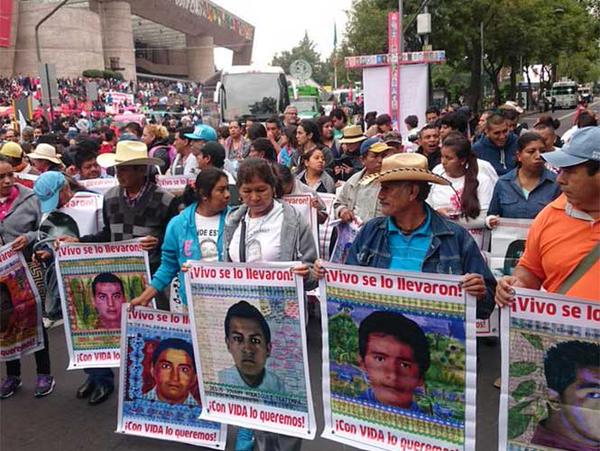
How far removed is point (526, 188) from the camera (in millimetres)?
4605

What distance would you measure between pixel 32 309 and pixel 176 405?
1.69 metres

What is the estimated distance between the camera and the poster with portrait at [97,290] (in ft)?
13.9

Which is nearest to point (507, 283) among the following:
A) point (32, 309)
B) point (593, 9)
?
point (32, 309)

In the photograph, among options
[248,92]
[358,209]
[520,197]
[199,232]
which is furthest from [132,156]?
[248,92]

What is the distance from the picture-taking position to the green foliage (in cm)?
300

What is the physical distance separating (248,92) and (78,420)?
15.7m

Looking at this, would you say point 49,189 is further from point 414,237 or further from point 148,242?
point 414,237

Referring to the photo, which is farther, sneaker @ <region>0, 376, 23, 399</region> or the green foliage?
sneaker @ <region>0, 376, 23, 399</region>

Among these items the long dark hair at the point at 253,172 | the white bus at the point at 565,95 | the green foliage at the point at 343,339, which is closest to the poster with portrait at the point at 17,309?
the long dark hair at the point at 253,172

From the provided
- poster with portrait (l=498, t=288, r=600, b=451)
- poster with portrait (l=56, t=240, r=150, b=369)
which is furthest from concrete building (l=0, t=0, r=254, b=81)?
poster with portrait (l=498, t=288, r=600, b=451)

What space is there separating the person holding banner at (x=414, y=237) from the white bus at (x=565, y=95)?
191ft

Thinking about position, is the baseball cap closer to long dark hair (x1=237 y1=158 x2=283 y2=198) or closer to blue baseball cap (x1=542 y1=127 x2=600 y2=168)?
long dark hair (x1=237 y1=158 x2=283 y2=198)

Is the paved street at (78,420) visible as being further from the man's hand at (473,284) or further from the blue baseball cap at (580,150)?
the blue baseball cap at (580,150)

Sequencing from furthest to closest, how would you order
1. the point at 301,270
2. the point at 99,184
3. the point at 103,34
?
the point at 103,34, the point at 99,184, the point at 301,270
